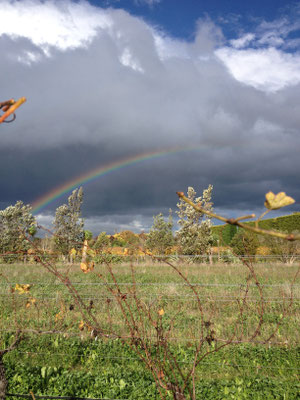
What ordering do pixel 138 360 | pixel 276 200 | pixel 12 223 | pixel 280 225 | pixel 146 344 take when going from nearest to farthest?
pixel 276 200 → pixel 138 360 → pixel 146 344 → pixel 12 223 → pixel 280 225

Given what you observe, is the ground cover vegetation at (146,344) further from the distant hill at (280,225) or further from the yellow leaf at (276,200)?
the distant hill at (280,225)

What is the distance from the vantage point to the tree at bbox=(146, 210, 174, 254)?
1680 centimetres

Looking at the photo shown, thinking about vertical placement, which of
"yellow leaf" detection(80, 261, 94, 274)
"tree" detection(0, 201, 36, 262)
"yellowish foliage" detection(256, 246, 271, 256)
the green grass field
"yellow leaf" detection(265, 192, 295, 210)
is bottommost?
the green grass field

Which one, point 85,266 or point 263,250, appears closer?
point 85,266

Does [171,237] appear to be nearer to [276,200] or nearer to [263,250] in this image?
[263,250]

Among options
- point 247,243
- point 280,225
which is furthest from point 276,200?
point 280,225

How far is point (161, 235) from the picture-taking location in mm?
17094

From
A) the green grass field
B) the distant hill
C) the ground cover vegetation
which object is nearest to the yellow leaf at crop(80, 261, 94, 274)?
the ground cover vegetation

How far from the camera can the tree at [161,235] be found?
16795 mm

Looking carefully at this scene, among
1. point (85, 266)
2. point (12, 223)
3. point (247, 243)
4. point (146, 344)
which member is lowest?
point (146, 344)

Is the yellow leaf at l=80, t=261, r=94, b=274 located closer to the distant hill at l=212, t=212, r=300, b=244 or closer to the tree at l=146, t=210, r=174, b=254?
the tree at l=146, t=210, r=174, b=254

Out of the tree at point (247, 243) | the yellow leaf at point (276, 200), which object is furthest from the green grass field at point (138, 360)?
the tree at point (247, 243)

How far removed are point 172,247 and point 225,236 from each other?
4958mm

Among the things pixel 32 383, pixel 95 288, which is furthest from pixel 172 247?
pixel 32 383
